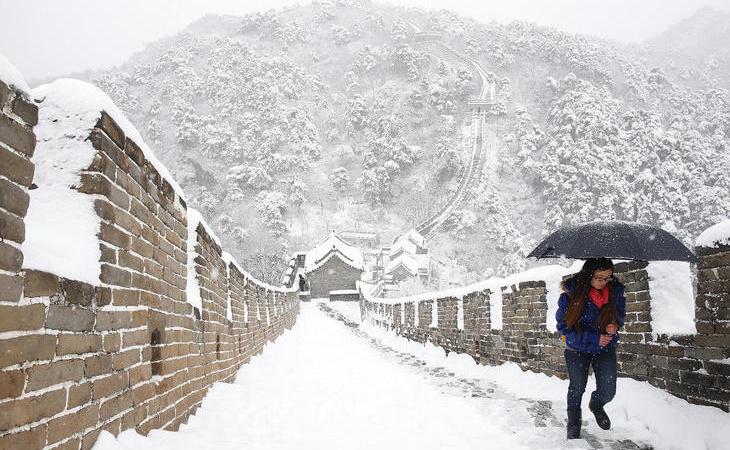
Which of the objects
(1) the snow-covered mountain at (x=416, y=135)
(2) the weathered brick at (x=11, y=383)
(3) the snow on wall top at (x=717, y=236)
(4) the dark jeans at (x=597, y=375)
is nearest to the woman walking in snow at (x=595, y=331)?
(4) the dark jeans at (x=597, y=375)

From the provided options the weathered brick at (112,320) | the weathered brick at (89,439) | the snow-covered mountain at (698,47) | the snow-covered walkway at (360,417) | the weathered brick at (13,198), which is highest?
the snow-covered mountain at (698,47)

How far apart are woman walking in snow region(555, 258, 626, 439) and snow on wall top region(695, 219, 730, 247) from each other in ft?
2.42

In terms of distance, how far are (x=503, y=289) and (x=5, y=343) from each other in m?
7.35

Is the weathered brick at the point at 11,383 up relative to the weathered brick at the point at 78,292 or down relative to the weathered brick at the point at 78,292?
down

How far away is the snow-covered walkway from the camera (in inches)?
149

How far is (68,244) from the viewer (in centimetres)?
212

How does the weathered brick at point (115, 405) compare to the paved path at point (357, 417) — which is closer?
the weathered brick at point (115, 405)

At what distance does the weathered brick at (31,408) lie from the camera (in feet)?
5.08

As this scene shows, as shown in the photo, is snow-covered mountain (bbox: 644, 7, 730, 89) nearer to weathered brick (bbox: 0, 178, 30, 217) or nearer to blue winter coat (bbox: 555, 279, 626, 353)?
blue winter coat (bbox: 555, 279, 626, 353)

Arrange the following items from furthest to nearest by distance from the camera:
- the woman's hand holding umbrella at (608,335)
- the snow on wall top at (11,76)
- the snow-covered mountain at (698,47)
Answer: the snow-covered mountain at (698,47) < the woman's hand holding umbrella at (608,335) < the snow on wall top at (11,76)

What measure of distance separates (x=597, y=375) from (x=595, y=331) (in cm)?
42

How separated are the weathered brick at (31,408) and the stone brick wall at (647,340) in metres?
4.45

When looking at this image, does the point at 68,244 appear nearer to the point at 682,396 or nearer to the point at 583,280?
the point at 583,280

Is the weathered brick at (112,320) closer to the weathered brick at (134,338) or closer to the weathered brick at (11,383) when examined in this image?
the weathered brick at (134,338)
